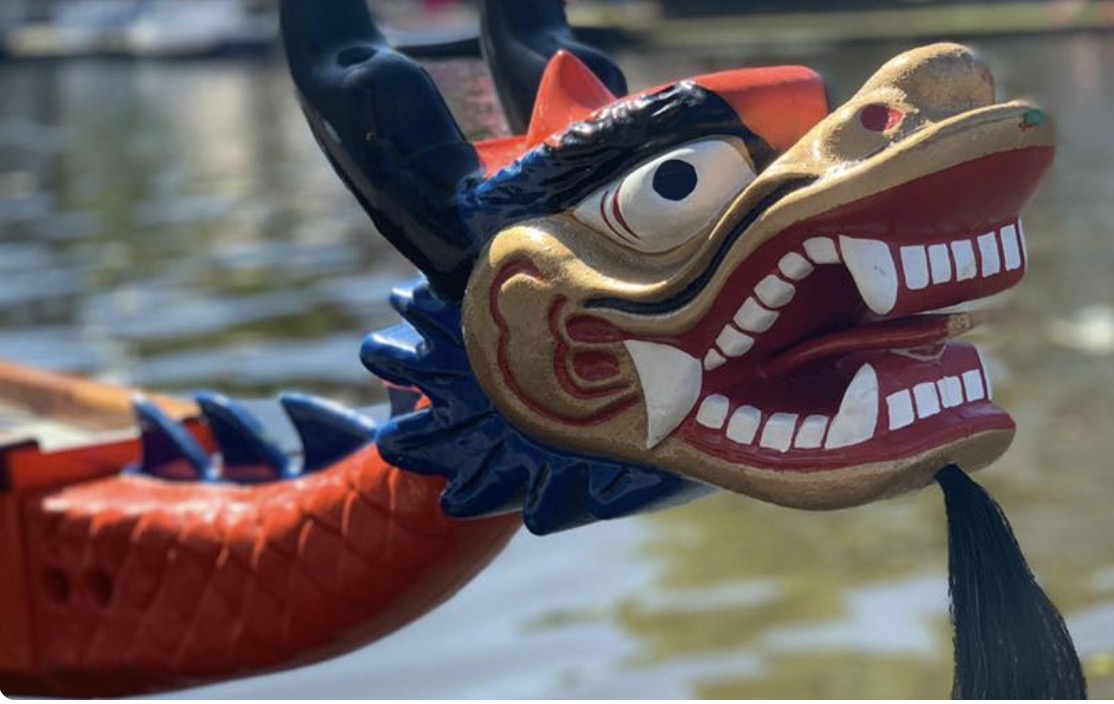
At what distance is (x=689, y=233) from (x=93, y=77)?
27.8 meters

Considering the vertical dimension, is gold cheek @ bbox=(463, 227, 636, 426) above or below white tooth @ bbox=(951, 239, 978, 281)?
below

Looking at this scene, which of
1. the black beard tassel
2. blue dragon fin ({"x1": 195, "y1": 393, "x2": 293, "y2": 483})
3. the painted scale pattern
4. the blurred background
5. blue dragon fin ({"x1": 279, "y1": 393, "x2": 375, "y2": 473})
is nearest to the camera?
the black beard tassel

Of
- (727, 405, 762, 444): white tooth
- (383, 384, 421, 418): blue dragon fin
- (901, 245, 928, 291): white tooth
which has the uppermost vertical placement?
(901, 245, 928, 291): white tooth

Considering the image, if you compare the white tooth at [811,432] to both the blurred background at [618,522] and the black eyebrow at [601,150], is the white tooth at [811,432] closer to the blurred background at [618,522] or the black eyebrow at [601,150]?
the black eyebrow at [601,150]

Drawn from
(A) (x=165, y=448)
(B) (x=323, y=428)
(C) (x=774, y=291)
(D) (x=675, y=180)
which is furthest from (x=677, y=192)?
(A) (x=165, y=448)

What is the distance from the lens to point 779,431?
1335 mm

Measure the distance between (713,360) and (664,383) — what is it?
0.04 m

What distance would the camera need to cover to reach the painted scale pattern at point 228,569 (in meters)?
1.62

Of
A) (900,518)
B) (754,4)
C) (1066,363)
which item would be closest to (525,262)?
(900,518)

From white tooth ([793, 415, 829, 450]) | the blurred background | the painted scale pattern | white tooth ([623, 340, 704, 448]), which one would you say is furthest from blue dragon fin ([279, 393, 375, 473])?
white tooth ([793, 415, 829, 450])

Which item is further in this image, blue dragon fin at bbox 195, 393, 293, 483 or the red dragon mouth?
blue dragon fin at bbox 195, 393, 293, 483

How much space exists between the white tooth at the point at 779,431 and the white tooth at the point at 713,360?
0.19 feet

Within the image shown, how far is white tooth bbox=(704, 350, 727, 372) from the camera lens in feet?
4.44

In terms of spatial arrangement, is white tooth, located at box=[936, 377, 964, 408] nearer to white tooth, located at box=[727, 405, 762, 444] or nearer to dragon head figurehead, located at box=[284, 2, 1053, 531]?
dragon head figurehead, located at box=[284, 2, 1053, 531]
